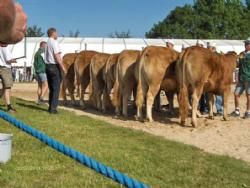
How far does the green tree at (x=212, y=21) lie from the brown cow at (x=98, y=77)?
5850cm

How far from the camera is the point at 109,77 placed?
1538cm

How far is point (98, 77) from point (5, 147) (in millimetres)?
9669

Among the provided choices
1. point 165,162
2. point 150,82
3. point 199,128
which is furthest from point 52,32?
point 165,162

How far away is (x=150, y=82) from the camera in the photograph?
13211mm

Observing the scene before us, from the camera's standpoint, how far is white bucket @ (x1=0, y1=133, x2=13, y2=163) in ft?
21.3

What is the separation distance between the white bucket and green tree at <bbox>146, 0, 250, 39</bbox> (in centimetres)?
6805

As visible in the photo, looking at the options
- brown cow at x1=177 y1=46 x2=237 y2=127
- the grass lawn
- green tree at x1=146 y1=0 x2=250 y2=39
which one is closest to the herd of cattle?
brown cow at x1=177 y1=46 x2=237 y2=127

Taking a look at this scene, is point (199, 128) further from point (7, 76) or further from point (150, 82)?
point (7, 76)

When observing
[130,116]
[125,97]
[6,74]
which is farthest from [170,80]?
[6,74]

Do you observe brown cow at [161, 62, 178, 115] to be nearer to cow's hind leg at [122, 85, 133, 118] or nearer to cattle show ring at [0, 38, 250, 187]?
cattle show ring at [0, 38, 250, 187]

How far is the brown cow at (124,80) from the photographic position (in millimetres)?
14375

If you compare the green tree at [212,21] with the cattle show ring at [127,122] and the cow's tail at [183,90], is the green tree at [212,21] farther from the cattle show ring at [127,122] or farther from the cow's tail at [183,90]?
the cow's tail at [183,90]

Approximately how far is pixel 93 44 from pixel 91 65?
3070 cm

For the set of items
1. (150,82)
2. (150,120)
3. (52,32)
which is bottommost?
(150,120)
